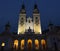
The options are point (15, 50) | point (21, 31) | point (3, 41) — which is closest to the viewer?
point (15, 50)

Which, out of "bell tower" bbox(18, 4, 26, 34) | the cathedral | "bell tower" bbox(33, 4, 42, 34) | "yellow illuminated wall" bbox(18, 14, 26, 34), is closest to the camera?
the cathedral

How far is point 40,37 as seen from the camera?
4519 cm

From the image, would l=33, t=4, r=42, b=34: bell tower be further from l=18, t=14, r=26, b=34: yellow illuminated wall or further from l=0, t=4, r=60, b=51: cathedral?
l=0, t=4, r=60, b=51: cathedral

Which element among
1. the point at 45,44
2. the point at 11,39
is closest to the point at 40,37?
the point at 45,44

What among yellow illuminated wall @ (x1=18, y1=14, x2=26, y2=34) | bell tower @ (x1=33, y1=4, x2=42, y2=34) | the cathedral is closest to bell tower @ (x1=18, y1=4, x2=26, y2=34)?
yellow illuminated wall @ (x1=18, y1=14, x2=26, y2=34)

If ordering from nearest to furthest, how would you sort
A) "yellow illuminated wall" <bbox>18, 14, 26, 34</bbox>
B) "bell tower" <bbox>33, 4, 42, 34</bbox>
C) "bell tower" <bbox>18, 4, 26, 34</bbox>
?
1. "yellow illuminated wall" <bbox>18, 14, 26, 34</bbox>
2. "bell tower" <bbox>33, 4, 42, 34</bbox>
3. "bell tower" <bbox>18, 4, 26, 34</bbox>

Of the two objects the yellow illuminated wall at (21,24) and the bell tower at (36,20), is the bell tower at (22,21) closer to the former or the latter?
the yellow illuminated wall at (21,24)

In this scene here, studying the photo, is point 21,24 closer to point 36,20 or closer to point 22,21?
point 22,21

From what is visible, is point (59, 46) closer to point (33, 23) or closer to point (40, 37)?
point (40, 37)

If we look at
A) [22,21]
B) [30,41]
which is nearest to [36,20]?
[22,21]

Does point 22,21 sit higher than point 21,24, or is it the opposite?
point 22,21

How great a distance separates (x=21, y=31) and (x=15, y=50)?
18.0 m

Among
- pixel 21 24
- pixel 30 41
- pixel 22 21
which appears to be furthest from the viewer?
pixel 22 21

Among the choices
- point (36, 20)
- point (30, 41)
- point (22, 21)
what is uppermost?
point (36, 20)
